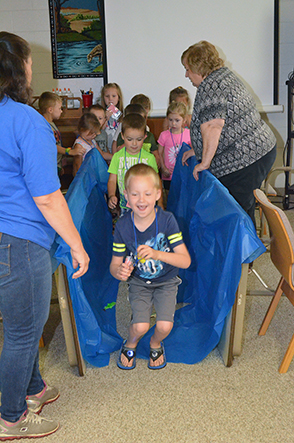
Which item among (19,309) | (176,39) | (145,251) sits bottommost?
(19,309)

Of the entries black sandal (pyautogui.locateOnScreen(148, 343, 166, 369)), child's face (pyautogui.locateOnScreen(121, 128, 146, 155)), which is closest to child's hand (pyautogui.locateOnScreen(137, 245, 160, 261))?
black sandal (pyautogui.locateOnScreen(148, 343, 166, 369))

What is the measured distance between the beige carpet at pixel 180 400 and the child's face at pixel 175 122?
6.37 feet

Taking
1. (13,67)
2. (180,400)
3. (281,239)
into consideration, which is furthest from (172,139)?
(13,67)

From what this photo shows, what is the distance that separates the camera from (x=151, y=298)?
2.18m

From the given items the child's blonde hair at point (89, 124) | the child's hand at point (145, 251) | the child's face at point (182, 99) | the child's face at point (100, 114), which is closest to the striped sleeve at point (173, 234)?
the child's hand at point (145, 251)

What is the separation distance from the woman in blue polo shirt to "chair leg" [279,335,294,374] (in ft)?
3.51

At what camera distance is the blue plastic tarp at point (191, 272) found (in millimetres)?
1950

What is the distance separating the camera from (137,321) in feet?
6.91

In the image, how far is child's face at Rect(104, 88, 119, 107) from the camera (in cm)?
436

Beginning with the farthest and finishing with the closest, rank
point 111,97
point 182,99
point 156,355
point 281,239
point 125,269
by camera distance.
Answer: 1. point 111,97
2. point 182,99
3. point 156,355
4. point 281,239
5. point 125,269

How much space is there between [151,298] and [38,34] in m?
4.28

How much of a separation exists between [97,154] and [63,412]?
198cm

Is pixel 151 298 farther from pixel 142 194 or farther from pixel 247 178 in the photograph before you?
pixel 247 178

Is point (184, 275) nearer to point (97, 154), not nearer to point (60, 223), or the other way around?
point (97, 154)
